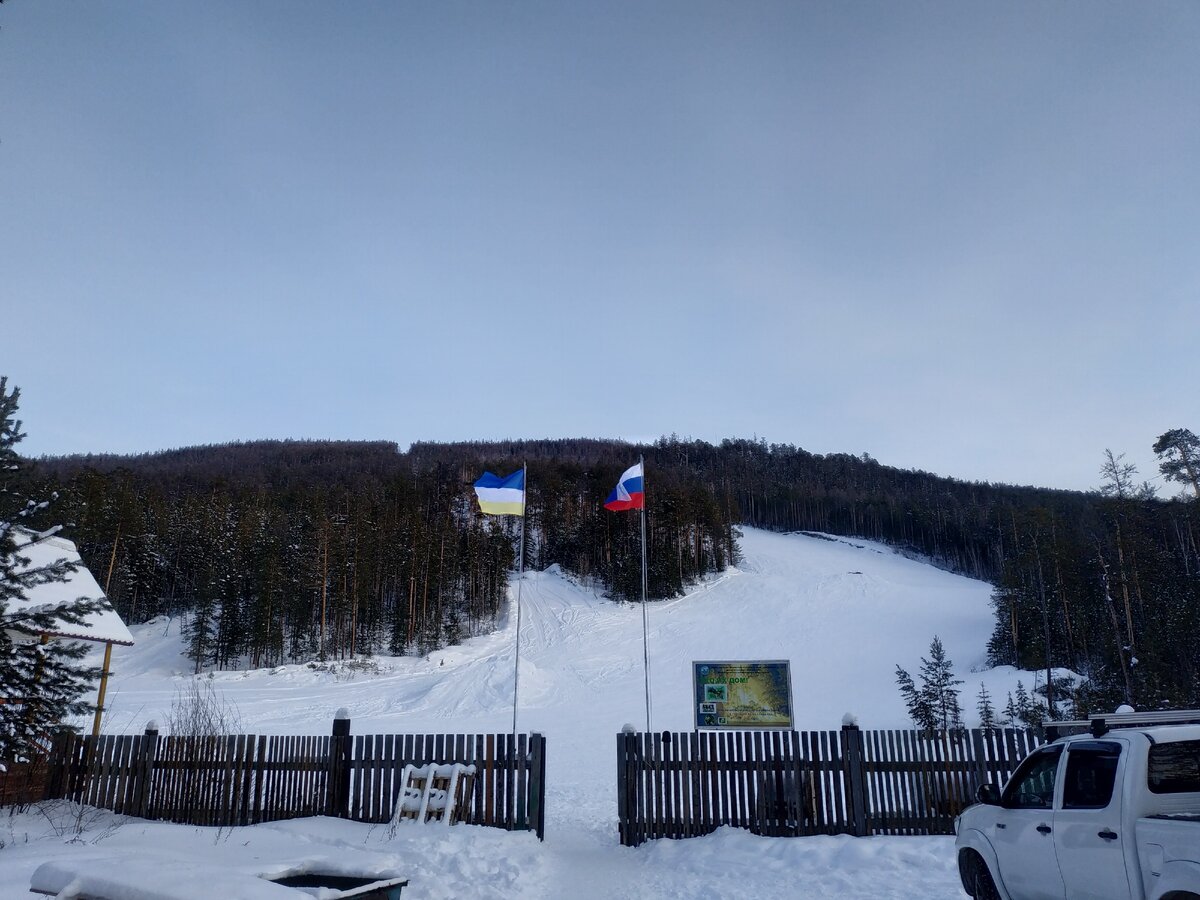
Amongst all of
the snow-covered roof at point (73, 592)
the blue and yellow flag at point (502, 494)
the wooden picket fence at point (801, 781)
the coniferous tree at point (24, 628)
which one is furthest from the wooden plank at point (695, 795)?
the snow-covered roof at point (73, 592)

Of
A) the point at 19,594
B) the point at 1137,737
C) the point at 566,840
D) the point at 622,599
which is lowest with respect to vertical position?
the point at 566,840

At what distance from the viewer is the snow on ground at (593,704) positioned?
8297 mm

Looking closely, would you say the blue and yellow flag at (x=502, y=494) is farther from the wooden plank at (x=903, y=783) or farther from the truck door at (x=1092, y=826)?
the truck door at (x=1092, y=826)

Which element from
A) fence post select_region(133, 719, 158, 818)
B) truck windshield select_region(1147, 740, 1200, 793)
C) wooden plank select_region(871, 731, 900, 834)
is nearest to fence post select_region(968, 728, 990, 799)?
wooden plank select_region(871, 731, 900, 834)

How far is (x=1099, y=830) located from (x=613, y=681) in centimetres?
3490

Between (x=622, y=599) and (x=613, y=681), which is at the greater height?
(x=622, y=599)

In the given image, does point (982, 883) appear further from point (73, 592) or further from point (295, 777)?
point (73, 592)

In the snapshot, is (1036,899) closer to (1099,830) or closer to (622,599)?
(1099,830)

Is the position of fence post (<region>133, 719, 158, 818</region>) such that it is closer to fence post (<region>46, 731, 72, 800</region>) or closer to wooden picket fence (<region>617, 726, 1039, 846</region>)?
fence post (<region>46, 731, 72, 800</region>)

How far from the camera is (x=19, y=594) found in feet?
27.4

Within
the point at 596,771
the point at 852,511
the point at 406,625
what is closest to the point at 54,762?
the point at 596,771

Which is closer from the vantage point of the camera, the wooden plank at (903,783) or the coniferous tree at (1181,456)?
the wooden plank at (903,783)

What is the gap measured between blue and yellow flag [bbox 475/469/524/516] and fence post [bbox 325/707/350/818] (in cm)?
590

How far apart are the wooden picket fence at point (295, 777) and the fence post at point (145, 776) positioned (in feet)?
0.05
